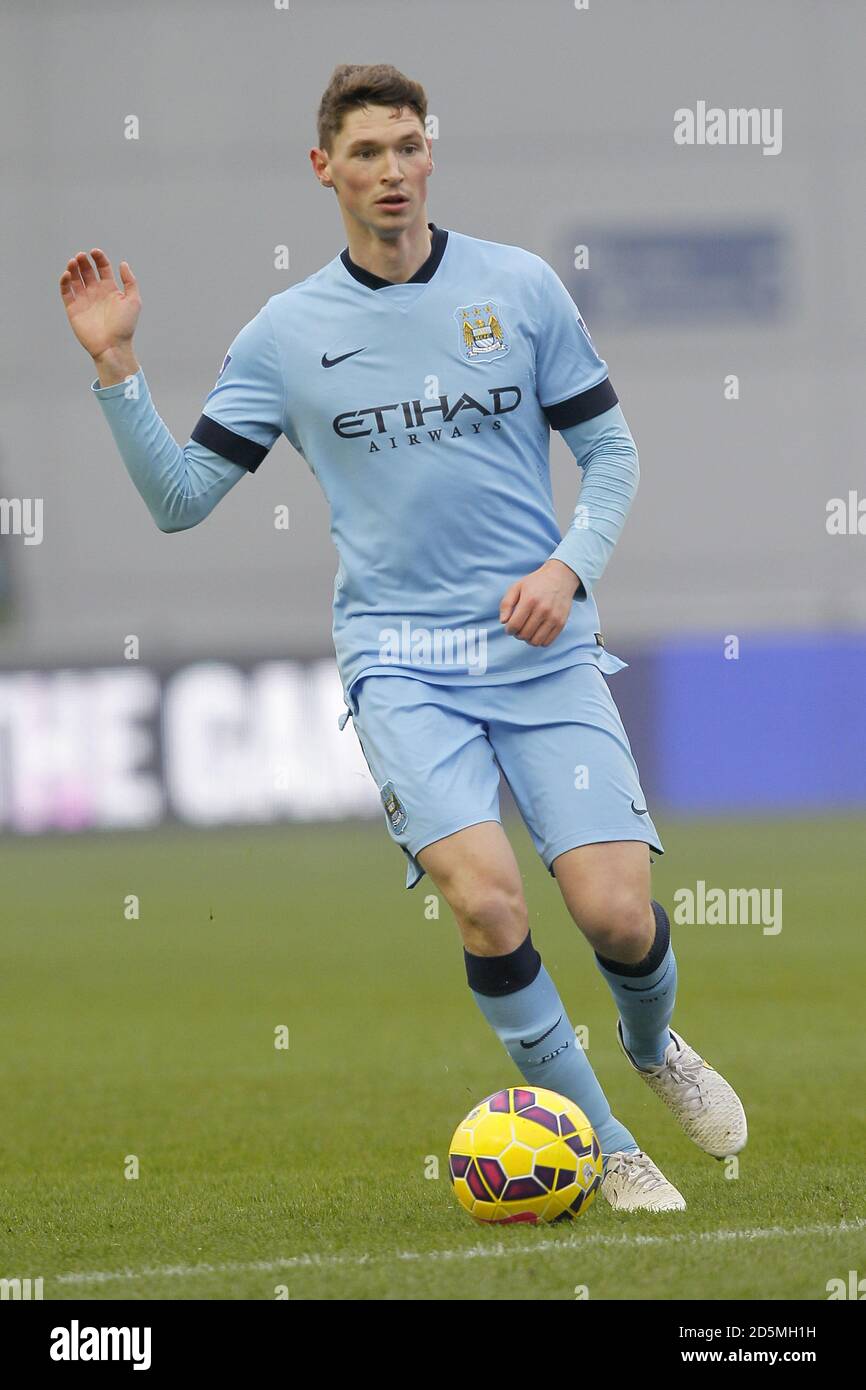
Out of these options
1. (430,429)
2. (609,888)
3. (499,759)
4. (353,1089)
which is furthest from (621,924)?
(353,1089)

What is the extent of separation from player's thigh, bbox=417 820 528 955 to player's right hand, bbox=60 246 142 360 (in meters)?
1.30

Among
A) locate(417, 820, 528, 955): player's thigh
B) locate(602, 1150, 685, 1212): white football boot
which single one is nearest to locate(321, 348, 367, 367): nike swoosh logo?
locate(417, 820, 528, 955): player's thigh

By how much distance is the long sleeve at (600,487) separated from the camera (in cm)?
468

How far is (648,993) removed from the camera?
189 inches

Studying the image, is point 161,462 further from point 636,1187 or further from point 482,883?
point 636,1187

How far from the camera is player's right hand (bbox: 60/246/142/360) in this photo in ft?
15.2

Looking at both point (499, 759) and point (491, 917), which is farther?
point (499, 759)

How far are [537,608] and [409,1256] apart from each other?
4.37ft

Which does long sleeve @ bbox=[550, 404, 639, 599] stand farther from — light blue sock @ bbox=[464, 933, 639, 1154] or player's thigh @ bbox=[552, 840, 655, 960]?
light blue sock @ bbox=[464, 933, 639, 1154]

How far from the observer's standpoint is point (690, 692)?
18844 mm

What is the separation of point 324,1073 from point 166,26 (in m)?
21.8

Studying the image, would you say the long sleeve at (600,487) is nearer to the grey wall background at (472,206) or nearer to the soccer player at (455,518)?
the soccer player at (455,518)
